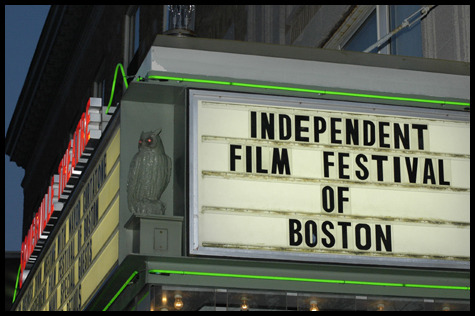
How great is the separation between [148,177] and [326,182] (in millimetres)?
1850

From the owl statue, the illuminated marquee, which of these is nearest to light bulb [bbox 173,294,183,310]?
the owl statue

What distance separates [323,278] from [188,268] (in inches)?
54.4

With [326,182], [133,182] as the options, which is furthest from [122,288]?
[326,182]

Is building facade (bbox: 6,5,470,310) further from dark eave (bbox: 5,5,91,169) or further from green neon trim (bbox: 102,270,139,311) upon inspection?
dark eave (bbox: 5,5,91,169)

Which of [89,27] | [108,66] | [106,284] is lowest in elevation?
[106,284]

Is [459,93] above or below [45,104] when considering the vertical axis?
below

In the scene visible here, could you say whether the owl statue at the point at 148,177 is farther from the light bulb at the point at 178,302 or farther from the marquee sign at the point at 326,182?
the light bulb at the point at 178,302

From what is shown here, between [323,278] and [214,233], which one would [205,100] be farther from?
[323,278]

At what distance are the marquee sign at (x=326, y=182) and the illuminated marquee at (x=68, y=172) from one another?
153 inches

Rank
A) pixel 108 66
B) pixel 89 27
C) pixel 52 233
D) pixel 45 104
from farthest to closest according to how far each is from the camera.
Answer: pixel 45 104
pixel 89 27
pixel 108 66
pixel 52 233

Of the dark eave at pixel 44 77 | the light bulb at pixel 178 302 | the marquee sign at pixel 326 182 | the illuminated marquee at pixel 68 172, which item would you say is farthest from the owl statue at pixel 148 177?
the dark eave at pixel 44 77

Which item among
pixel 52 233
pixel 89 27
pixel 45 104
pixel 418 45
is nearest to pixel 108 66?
pixel 89 27

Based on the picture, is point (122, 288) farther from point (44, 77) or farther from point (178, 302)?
point (44, 77)

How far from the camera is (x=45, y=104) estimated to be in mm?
46031
